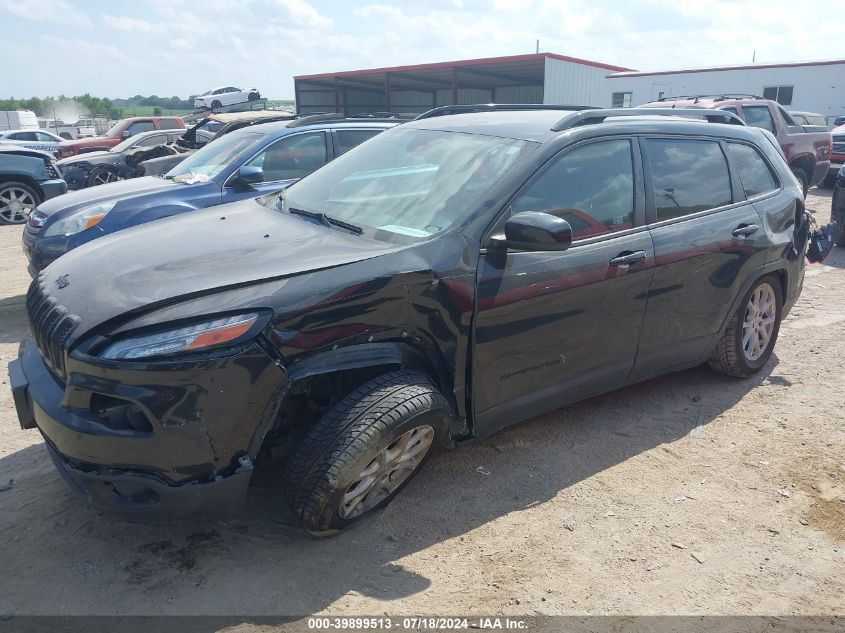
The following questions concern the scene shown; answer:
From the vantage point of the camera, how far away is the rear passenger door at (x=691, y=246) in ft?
12.5

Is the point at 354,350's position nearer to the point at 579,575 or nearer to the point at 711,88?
the point at 579,575

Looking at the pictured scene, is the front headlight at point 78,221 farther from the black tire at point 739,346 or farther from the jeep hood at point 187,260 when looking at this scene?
the black tire at point 739,346

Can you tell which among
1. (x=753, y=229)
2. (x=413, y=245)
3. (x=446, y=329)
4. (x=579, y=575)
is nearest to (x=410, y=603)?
(x=579, y=575)

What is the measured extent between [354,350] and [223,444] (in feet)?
2.03

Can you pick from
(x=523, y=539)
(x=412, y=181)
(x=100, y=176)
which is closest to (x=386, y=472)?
(x=523, y=539)

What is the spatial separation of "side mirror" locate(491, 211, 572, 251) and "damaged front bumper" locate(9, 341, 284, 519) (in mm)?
1198

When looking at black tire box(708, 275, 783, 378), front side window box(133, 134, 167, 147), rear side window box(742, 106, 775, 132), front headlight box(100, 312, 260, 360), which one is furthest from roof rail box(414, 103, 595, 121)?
front side window box(133, 134, 167, 147)

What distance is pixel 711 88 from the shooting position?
2691 cm

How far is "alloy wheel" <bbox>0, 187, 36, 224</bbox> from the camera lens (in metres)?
10.5

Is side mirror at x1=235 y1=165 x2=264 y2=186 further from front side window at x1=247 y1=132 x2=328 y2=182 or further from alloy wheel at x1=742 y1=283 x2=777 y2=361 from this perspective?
alloy wheel at x1=742 y1=283 x2=777 y2=361

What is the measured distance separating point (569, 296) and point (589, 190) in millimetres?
597

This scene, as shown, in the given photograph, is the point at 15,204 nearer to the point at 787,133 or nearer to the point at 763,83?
the point at 787,133

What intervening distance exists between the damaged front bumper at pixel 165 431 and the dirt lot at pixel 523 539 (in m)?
0.41

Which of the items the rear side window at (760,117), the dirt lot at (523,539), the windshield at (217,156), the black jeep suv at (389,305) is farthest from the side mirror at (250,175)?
the rear side window at (760,117)
